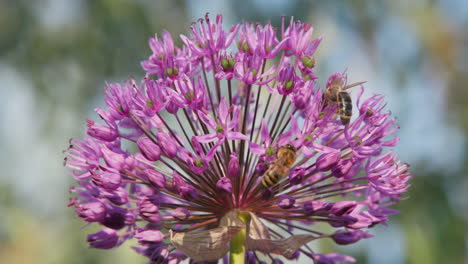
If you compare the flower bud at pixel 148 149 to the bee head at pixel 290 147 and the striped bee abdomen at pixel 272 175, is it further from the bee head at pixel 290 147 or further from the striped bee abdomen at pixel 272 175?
the bee head at pixel 290 147

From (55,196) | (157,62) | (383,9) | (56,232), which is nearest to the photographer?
(157,62)

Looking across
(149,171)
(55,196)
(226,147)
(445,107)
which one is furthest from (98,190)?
(445,107)

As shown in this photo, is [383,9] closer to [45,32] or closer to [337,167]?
[45,32]

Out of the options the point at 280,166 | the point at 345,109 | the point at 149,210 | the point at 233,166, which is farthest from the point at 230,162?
the point at 345,109

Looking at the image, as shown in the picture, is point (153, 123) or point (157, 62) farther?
point (157, 62)

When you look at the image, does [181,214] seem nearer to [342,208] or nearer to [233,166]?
[233,166]

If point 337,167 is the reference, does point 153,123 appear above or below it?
above

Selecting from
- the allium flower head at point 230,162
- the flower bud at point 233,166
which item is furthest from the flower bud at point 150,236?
the flower bud at point 233,166
